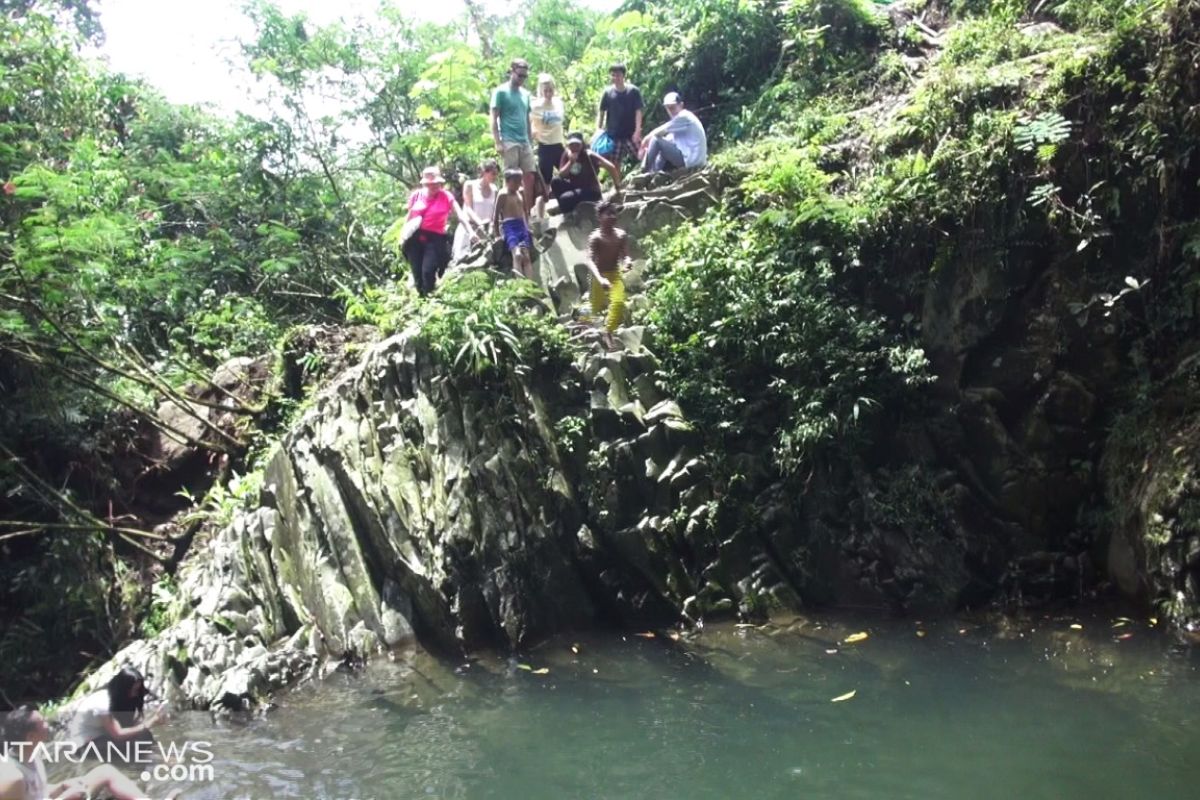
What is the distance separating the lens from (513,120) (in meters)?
12.4

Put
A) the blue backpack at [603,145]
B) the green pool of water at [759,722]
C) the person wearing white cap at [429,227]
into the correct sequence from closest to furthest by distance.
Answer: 1. the green pool of water at [759,722]
2. the person wearing white cap at [429,227]
3. the blue backpack at [603,145]

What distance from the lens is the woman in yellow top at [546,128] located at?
12883 mm

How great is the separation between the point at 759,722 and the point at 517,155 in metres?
7.81

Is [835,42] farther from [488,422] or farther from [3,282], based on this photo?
[3,282]

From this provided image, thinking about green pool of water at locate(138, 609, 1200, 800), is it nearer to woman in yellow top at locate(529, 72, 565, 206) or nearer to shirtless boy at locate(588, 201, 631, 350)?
shirtless boy at locate(588, 201, 631, 350)

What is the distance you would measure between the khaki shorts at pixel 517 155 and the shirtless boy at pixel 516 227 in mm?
784

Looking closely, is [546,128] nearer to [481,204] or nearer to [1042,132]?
[481,204]

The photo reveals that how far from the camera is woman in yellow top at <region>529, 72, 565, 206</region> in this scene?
507 inches

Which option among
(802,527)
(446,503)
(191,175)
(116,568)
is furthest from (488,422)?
(191,175)

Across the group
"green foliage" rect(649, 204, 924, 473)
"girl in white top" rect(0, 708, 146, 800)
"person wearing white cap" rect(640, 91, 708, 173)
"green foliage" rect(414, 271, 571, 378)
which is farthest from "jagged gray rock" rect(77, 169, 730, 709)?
"person wearing white cap" rect(640, 91, 708, 173)

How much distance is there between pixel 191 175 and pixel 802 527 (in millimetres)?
12028

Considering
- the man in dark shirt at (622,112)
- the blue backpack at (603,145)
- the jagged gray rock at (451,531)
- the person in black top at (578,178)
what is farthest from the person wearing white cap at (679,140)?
the jagged gray rock at (451,531)

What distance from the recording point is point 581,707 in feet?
25.9

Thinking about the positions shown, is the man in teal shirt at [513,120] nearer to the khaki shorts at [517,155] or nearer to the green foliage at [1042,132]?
the khaki shorts at [517,155]
